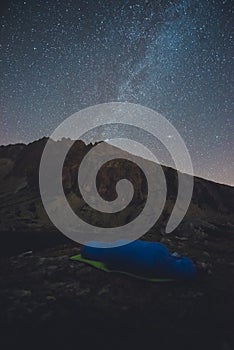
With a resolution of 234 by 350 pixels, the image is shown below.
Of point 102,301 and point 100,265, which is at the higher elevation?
point 100,265

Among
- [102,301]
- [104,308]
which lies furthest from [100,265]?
[104,308]

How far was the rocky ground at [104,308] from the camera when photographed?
6668mm

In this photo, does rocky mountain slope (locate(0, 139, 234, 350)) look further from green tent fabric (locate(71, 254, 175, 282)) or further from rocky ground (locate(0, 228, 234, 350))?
green tent fabric (locate(71, 254, 175, 282))

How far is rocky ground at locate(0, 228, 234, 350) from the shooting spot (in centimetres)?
667

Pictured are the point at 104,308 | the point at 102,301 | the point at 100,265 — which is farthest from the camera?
the point at 100,265

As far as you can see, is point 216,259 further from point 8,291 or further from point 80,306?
point 8,291

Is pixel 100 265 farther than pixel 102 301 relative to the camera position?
Yes

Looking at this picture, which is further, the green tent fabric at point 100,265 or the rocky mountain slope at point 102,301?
the green tent fabric at point 100,265

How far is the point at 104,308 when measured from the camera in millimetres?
8359

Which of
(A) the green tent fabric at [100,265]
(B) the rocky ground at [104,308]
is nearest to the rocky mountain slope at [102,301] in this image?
(B) the rocky ground at [104,308]

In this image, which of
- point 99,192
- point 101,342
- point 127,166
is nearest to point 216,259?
point 101,342

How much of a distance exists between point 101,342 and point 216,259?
1006 centimetres

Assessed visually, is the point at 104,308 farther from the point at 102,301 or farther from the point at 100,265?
the point at 100,265

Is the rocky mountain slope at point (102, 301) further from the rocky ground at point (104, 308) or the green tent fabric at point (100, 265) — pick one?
the green tent fabric at point (100, 265)
